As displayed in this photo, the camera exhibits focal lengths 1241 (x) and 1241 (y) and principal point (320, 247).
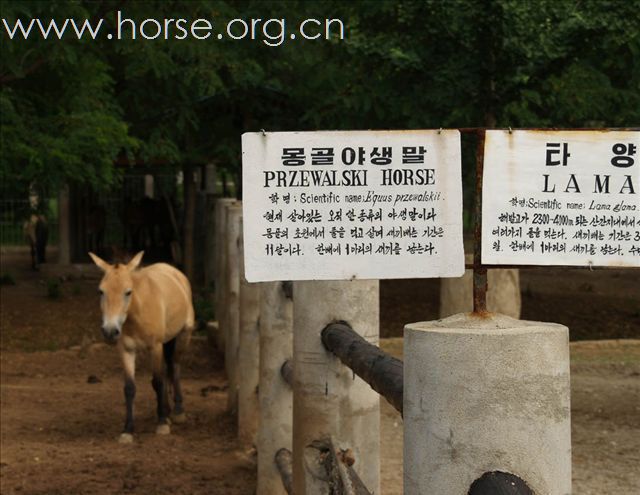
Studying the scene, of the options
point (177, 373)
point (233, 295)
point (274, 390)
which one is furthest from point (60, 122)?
point (274, 390)

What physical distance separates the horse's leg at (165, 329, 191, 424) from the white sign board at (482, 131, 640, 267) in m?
7.64

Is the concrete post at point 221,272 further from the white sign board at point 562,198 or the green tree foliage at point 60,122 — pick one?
the white sign board at point 562,198

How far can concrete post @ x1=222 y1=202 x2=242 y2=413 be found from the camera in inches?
366

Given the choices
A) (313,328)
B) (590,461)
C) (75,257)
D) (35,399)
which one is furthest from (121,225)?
(313,328)

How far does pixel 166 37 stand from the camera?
482 inches

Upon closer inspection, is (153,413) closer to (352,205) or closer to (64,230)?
(352,205)

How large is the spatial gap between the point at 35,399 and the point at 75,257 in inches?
481

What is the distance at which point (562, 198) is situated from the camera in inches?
95.0

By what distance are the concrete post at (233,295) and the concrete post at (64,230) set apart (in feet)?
38.3

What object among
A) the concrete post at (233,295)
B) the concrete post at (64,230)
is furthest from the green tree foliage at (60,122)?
the concrete post at (64,230)

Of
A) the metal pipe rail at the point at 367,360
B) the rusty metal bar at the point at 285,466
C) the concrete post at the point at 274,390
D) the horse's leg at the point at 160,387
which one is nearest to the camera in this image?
the metal pipe rail at the point at 367,360

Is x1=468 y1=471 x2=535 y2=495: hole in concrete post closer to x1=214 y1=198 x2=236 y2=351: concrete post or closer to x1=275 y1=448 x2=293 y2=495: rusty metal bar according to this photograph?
x1=275 y1=448 x2=293 y2=495: rusty metal bar

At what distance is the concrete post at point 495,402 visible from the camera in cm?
225

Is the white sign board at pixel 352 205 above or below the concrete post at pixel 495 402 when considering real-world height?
above
